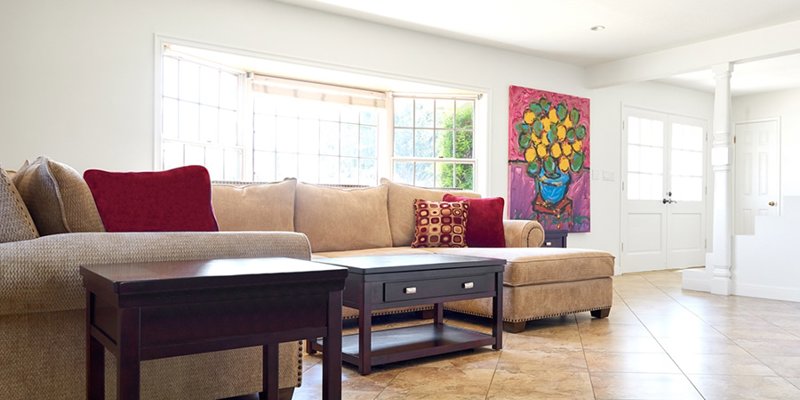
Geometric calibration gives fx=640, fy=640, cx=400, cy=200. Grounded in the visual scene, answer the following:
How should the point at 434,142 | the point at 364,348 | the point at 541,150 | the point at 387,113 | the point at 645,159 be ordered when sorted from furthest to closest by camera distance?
the point at 645,159 < the point at 541,150 < the point at 434,142 < the point at 387,113 < the point at 364,348

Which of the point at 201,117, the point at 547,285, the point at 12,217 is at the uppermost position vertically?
the point at 201,117

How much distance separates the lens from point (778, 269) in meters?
5.31

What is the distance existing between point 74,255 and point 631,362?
7.88 feet

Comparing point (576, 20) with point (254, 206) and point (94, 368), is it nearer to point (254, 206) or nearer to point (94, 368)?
point (254, 206)

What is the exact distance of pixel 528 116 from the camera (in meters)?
6.39

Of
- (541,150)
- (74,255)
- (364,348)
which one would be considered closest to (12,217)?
(74,255)

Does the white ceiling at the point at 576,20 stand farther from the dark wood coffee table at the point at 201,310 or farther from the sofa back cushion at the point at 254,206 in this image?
the dark wood coffee table at the point at 201,310

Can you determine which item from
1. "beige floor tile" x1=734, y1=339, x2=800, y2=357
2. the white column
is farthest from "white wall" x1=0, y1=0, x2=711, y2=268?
"beige floor tile" x1=734, y1=339, x2=800, y2=357

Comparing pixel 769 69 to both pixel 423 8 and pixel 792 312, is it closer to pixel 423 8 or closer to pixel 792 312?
pixel 792 312

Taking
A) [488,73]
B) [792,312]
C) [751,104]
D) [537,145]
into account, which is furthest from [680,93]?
[792,312]

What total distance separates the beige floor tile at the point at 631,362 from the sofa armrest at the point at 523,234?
1.44 metres

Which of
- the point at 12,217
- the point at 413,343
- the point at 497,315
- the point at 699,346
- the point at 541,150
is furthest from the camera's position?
the point at 541,150

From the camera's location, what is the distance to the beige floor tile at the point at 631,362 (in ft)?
9.39

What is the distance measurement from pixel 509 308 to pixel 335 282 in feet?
7.25
